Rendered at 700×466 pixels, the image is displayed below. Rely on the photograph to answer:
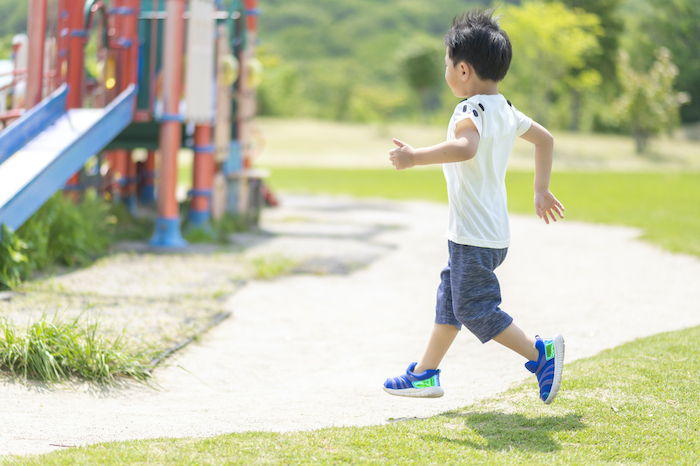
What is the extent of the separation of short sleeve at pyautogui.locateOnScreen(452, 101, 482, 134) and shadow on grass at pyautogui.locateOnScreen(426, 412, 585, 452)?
1.13 meters

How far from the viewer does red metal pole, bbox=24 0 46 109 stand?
681 centimetres

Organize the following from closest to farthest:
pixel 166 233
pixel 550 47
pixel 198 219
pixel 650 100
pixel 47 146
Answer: pixel 47 146 → pixel 166 233 → pixel 198 219 → pixel 650 100 → pixel 550 47

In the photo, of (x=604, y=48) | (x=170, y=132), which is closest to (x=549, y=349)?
(x=170, y=132)

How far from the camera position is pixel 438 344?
3.19m

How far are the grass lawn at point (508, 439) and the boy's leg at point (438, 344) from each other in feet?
0.75

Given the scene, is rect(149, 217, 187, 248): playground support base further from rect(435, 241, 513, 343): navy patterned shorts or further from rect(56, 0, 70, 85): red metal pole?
rect(435, 241, 513, 343): navy patterned shorts

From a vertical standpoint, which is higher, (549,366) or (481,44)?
(481,44)

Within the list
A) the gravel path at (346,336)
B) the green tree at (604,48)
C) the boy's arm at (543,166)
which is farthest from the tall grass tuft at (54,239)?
the green tree at (604,48)

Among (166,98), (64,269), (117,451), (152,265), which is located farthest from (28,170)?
(117,451)

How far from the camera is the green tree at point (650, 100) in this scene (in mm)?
13000

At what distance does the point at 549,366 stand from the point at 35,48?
560 centimetres

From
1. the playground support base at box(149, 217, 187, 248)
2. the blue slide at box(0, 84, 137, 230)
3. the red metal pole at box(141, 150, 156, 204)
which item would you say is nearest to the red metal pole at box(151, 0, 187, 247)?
the playground support base at box(149, 217, 187, 248)

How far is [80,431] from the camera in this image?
9.59 feet

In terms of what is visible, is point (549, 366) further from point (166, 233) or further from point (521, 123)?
point (166, 233)
